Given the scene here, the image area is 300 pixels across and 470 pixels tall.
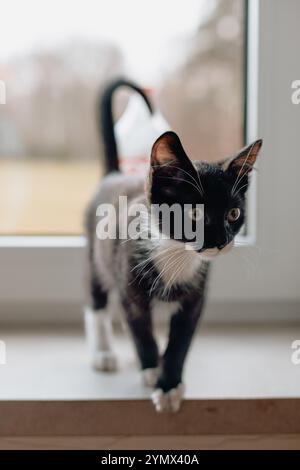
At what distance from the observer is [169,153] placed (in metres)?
0.61

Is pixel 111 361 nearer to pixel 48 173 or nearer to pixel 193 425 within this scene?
pixel 193 425

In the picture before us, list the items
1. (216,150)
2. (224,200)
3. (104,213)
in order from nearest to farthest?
1. (224,200)
2. (104,213)
3. (216,150)

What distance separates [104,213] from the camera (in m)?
0.84

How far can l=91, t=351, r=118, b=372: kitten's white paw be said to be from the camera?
2.74 ft

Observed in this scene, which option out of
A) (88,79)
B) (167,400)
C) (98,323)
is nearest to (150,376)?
(167,400)

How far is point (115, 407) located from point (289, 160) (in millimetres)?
445

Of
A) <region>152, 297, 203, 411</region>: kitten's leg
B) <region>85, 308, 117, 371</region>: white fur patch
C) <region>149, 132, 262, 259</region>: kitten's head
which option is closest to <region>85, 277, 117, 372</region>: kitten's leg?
<region>85, 308, 117, 371</region>: white fur patch

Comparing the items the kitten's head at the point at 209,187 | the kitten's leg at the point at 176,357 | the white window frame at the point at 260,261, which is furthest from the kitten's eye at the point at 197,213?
the white window frame at the point at 260,261

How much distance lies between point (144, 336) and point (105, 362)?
0.11m

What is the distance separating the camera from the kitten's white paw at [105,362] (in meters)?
0.84

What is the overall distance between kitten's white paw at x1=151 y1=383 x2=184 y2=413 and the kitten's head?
7.3 inches

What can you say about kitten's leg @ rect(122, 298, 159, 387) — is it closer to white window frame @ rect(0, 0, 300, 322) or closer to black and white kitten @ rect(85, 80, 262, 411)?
black and white kitten @ rect(85, 80, 262, 411)

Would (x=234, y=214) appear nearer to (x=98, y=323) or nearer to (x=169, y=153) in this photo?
(x=169, y=153)

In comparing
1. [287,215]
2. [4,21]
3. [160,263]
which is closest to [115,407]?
[160,263]
